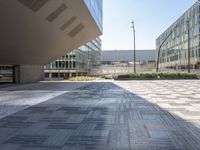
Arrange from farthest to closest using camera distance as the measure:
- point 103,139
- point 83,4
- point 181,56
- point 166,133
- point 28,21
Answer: point 181,56 → point 83,4 → point 28,21 → point 166,133 → point 103,139

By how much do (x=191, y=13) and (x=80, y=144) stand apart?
207ft

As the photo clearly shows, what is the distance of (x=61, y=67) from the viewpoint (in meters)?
51.3

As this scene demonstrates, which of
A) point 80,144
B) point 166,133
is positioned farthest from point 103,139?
point 166,133

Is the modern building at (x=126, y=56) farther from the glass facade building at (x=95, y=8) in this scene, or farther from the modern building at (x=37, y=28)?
the glass facade building at (x=95, y=8)

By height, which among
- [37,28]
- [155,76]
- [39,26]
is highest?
[39,26]

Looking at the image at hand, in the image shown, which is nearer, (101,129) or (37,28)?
(101,129)

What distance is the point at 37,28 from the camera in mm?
22578

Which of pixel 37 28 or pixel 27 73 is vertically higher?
pixel 37 28

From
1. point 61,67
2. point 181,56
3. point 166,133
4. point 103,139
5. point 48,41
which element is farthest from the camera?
point 181,56

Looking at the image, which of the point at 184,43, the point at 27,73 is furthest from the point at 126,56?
the point at 27,73

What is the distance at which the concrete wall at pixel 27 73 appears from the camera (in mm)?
31578

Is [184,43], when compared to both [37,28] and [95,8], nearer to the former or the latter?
[95,8]

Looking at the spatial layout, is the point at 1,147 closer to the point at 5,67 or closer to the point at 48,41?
the point at 48,41

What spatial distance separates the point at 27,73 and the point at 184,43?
46495 millimetres
